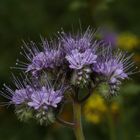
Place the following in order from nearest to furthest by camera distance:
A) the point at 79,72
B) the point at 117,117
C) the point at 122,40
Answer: the point at 79,72, the point at 117,117, the point at 122,40

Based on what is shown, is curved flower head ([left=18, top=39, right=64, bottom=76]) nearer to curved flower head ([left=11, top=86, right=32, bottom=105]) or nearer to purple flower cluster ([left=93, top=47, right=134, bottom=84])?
curved flower head ([left=11, top=86, right=32, bottom=105])

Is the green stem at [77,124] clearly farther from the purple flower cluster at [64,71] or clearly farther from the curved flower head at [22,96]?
the curved flower head at [22,96]

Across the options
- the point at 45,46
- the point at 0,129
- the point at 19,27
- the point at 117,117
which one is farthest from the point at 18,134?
the point at 45,46

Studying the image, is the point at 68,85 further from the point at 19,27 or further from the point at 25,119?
the point at 19,27

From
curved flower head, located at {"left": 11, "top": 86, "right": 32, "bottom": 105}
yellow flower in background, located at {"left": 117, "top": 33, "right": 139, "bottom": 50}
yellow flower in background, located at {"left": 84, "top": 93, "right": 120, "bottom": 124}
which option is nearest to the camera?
curved flower head, located at {"left": 11, "top": 86, "right": 32, "bottom": 105}

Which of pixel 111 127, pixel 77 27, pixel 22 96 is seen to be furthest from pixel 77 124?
pixel 77 27

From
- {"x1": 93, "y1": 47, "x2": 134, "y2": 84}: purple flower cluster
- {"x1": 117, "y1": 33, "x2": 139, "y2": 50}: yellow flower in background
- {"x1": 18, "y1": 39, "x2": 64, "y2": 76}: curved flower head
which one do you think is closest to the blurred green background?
{"x1": 117, "y1": 33, "x2": 139, "y2": 50}: yellow flower in background

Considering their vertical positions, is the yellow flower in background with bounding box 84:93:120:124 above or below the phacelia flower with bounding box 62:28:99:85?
above

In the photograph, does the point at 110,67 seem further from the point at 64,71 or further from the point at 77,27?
the point at 77,27
